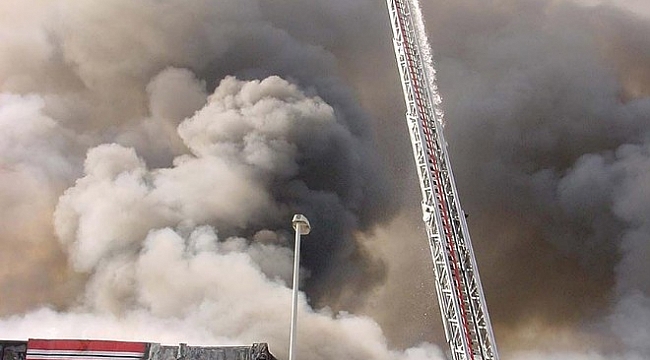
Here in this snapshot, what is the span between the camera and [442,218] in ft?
90.1

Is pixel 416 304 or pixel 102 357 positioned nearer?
pixel 102 357

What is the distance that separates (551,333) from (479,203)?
725cm

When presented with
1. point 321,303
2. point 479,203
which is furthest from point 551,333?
point 321,303

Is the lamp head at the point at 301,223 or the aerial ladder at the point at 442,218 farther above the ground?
the aerial ladder at the point at 442,218

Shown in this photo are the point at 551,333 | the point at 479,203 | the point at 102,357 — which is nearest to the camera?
the point at 102,357

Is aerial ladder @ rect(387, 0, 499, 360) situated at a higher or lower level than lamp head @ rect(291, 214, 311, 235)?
higher

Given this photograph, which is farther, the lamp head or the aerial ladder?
the aerial ladder

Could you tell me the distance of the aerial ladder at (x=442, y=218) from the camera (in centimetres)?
2656

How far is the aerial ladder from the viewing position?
2656 centimetres

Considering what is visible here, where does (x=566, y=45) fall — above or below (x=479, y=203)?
above

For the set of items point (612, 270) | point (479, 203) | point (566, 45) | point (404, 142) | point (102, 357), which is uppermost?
point (566, 45)

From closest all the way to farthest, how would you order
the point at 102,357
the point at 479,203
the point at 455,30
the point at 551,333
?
the point at 102,357 → the point at 551,333 → the point at 479,203 → the point at 455,30

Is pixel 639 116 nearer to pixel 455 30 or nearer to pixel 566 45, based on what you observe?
pixel 566 45

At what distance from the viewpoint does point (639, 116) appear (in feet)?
129
